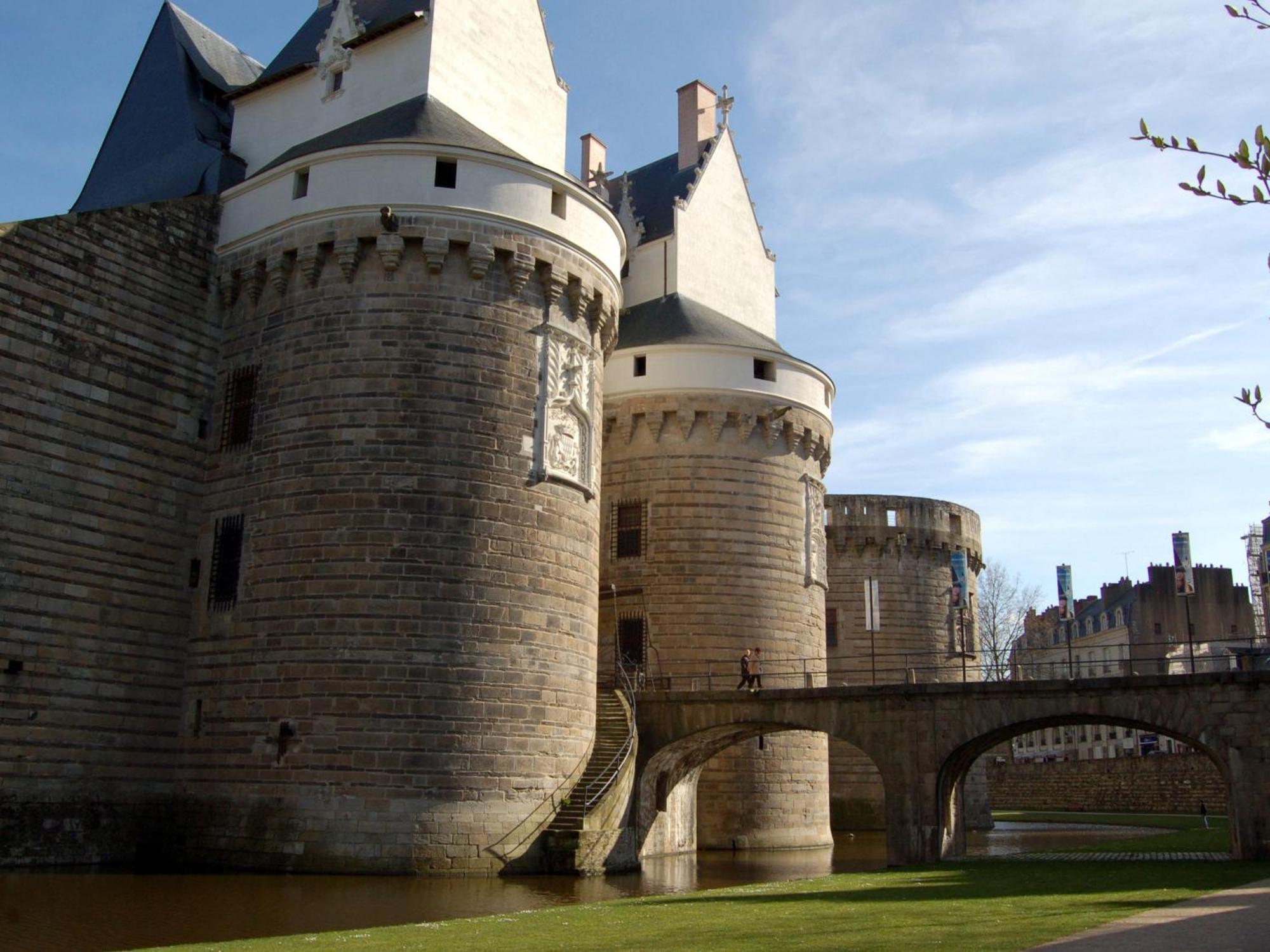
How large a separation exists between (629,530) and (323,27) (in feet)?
47.6

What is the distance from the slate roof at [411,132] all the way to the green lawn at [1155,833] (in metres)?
18.4

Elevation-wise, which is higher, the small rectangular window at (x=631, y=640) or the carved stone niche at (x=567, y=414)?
the carved stone niche at (x=567, y=414)

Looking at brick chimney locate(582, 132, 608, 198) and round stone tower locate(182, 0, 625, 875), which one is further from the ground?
brick chimney locate(582, 132, 608, 198)

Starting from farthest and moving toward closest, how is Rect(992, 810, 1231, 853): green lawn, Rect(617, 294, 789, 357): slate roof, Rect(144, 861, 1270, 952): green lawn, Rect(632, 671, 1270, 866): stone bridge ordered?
Rect(617, 294, 789, 357): slate roof → Rect(992, 810, 1231, 853): green lawn → Rect(632, 671, 1270, 866): stone bridge → Rect(144, 861, 1270, 952): green lawn

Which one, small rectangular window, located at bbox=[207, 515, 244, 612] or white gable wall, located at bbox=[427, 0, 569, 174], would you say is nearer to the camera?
small rectangular window, located at bbox=[207, 515, 244, 612]

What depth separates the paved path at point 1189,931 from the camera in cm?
982

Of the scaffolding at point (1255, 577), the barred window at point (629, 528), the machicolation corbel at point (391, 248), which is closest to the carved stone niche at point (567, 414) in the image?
the machicolation corbel at point (391, 248)

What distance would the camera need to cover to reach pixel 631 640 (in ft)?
104

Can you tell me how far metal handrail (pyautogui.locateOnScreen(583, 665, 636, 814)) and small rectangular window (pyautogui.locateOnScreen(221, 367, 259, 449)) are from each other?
9486mm

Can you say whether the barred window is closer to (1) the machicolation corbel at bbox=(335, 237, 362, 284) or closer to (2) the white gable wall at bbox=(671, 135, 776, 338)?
(2) the white gable wall at bbox=(671, 135, 776, 338)

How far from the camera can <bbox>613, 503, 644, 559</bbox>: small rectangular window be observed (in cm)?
3212

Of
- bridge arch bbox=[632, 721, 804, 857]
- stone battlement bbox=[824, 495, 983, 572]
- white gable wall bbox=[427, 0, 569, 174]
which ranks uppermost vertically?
white gable wall bbox=[427, 0, 569, 174]

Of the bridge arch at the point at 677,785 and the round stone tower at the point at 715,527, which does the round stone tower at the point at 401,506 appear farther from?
the round stone tower at the point at 715,527

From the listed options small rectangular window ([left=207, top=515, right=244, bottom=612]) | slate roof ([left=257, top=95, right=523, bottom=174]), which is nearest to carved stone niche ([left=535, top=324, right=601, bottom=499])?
slate roof ([left=257, top=95, right=523, bottom=174])
